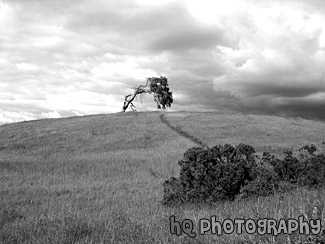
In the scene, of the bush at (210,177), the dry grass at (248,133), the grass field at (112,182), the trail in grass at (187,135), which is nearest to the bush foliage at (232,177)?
the bush at (210,177)

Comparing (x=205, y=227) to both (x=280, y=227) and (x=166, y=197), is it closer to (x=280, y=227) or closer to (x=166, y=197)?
(x=280, y=227)

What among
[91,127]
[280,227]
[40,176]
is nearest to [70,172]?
[40,176]

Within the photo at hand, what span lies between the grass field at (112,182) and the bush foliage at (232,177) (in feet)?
3.01

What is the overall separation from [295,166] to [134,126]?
36.9 metres

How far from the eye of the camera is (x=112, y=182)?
1789 cm

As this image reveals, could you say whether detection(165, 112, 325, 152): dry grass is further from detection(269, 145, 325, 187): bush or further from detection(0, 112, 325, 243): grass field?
detection(269, 145, 325, 187): bush

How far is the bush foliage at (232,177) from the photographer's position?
439 inches

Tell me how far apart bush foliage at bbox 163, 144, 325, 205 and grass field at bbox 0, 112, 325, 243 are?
3.01ft

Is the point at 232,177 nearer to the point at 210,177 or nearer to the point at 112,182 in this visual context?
the point at 210,177

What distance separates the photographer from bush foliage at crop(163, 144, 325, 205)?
11.1m

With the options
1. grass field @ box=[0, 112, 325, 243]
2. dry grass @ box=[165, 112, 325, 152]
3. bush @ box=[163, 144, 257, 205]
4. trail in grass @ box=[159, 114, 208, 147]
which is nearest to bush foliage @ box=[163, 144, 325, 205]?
bush @ box=[163, 144, 257, 205]

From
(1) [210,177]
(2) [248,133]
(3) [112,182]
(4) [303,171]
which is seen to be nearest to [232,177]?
(1) [210,177]

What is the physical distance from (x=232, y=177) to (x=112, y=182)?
7.93 m

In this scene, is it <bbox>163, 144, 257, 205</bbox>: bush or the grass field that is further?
<bbox>163, 144, 257, 205</bbox>: bush
